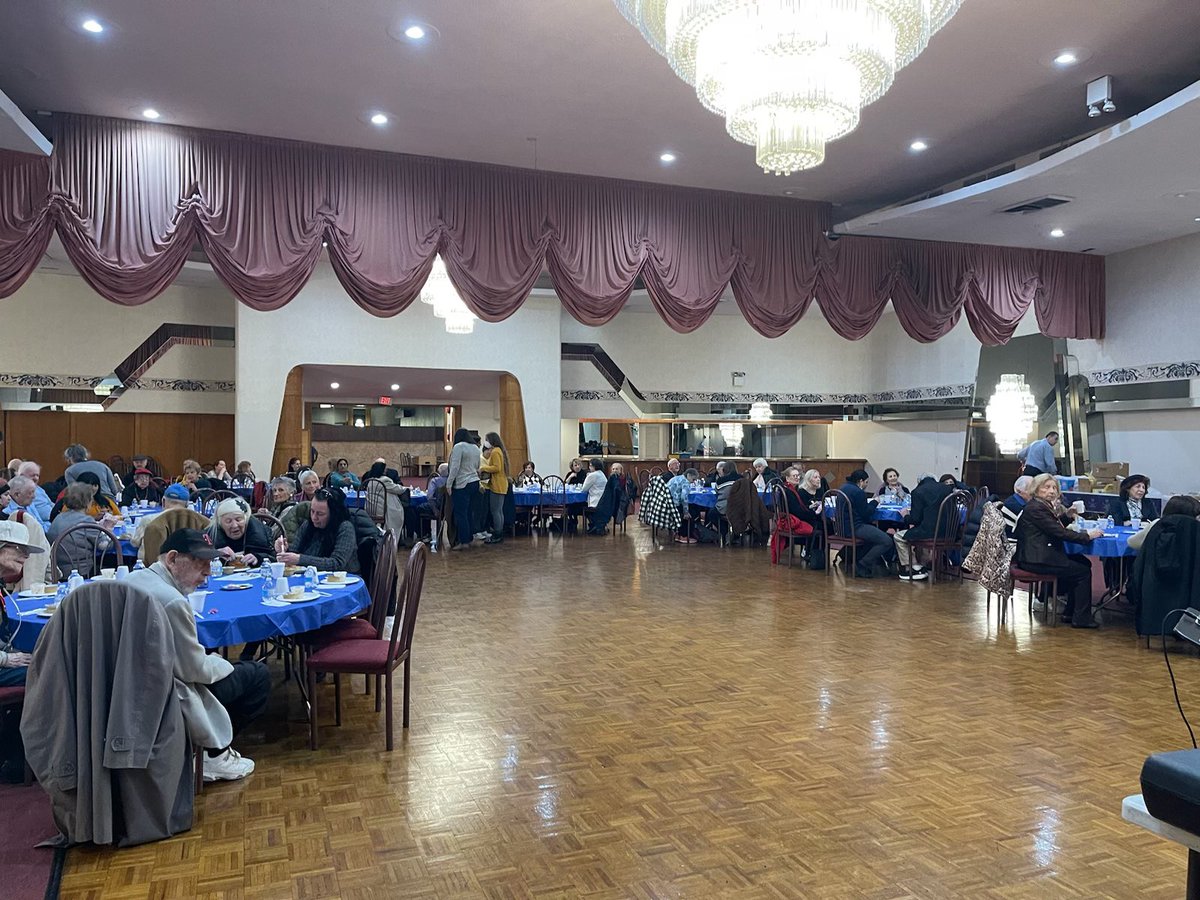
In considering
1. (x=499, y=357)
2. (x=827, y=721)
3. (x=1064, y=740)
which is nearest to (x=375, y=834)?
(x=827, y=721)

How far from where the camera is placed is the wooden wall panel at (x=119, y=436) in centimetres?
1413

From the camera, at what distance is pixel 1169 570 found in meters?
5.52

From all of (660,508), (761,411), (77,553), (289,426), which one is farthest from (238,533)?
(761,411)

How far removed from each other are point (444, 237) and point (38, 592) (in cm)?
399

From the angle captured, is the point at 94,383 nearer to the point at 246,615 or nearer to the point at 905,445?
the point at 246,615

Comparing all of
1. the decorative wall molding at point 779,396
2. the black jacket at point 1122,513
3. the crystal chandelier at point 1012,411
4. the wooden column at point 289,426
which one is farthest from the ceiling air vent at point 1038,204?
the wooden column at point 289,426

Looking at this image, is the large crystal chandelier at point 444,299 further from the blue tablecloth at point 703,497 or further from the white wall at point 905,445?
the white wall at point 905,445

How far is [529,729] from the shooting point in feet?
13.5

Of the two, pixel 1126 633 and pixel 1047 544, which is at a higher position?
pixel 1047 544

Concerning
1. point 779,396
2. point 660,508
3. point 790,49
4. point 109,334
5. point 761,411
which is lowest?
point 660,508

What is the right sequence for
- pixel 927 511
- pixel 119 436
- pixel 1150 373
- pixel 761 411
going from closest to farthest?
pixel 927 511 → pixel 1150 373 → pixel 119 436 → pixel 761 411

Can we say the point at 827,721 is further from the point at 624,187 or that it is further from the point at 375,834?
the point at 624,187

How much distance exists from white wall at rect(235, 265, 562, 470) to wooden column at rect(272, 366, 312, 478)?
0.14 m

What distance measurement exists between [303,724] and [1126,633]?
566 cm
